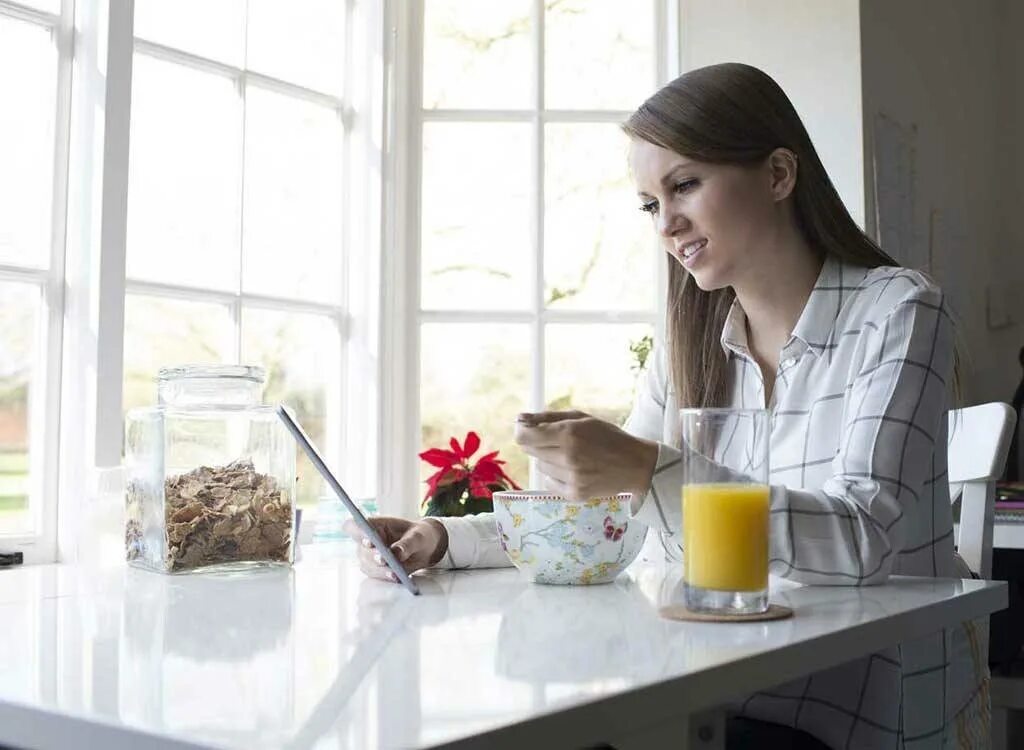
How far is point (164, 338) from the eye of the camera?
89.1 inches

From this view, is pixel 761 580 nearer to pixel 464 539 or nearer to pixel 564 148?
pixel 464 539

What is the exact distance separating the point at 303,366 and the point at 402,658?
1.92 meters

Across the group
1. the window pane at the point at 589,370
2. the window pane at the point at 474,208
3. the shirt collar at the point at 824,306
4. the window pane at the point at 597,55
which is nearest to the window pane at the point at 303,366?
the window pane at the point at 474,208

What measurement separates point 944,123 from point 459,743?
3015 millimetres

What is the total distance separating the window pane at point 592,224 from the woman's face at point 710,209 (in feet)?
4.28

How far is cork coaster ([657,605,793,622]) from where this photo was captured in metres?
0.90

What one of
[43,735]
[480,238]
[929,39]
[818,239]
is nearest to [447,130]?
[480,238]

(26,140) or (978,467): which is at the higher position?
(26,140)

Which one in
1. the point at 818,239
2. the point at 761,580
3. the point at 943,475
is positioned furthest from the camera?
the point at 818,239

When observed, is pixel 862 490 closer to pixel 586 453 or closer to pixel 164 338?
pixel 586 453

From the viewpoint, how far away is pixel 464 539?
51.9 inches

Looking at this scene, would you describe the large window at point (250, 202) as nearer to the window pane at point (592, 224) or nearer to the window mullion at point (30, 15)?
the window mullion at point (30, 15)

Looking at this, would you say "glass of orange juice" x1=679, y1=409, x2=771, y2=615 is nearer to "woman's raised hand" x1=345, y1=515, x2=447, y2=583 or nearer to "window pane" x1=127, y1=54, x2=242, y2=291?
"woman's raised hand" x1=345, y1=515, x2=447, y2=583

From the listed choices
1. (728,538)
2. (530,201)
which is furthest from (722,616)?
(530,201)
